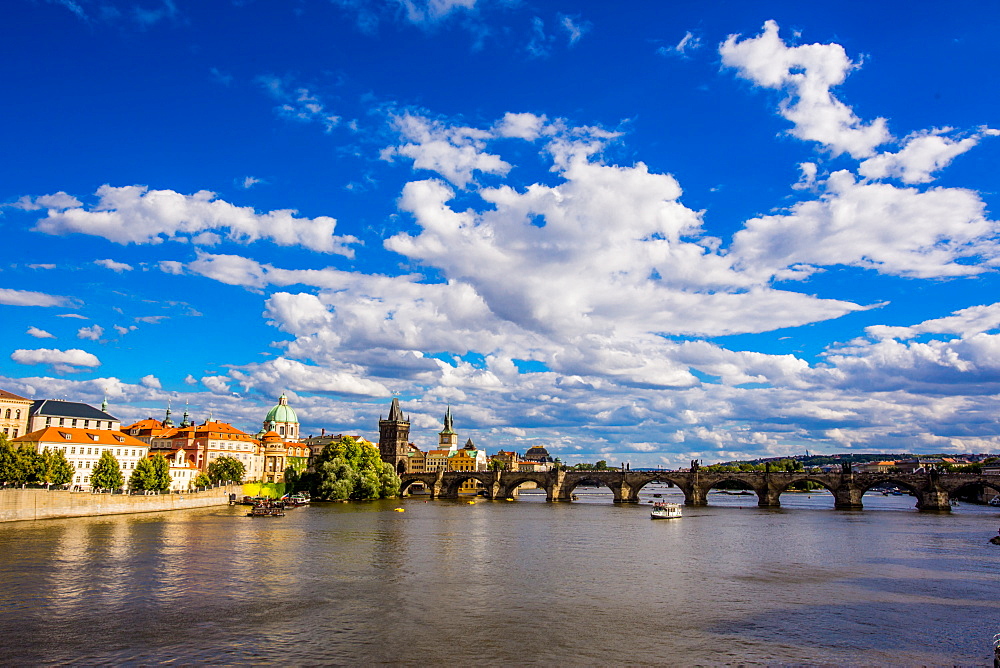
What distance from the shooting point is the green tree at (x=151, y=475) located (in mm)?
114125

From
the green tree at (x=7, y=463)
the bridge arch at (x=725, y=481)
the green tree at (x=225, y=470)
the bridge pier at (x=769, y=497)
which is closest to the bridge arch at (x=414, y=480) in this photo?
the green tree at (x=225, y=470)

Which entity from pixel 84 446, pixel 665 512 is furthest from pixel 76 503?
pixel 665 512

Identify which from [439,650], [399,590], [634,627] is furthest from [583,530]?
[439,650]

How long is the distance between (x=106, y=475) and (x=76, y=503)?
19339 mm

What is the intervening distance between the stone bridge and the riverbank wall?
79900 millimetres

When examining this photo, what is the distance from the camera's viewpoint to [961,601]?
146 ft

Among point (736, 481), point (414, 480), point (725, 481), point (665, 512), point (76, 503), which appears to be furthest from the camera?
point (414, 480)

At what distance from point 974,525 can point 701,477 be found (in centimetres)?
5842

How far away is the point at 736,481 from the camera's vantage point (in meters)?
149

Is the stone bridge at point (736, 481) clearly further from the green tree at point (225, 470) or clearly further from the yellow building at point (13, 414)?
the yellow building at point (13, 414)

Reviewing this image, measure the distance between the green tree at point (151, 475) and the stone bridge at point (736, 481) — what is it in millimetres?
74934

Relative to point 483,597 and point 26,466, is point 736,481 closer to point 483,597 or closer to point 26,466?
point 483,597

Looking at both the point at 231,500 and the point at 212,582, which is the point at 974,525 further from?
the point at 231,500

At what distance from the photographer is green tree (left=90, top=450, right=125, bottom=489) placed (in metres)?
106
